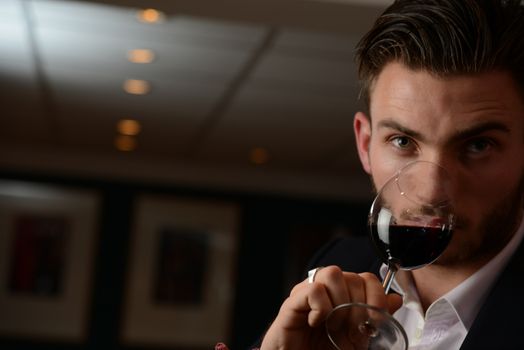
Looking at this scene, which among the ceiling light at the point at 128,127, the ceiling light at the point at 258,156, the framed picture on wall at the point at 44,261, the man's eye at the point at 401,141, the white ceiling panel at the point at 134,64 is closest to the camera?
the man's eye at the point at 401,141

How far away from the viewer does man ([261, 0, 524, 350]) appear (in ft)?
4.76

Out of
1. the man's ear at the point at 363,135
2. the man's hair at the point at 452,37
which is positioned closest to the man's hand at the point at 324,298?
the man's hair at the point at 452,37

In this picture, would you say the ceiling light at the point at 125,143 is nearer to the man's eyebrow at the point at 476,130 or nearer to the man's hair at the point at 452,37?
the man's hair at the point at 452,37

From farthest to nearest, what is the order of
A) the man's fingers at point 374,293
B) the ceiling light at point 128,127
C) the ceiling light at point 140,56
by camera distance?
the ceiling light at point 128,127, the ceiling light at point 140,56, the man's fingers at point 374,293

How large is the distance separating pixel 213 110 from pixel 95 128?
156 cm

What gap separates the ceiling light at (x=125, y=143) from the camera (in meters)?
8.77

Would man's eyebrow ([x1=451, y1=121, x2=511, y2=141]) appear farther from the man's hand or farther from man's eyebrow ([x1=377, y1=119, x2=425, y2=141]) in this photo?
the man's hand

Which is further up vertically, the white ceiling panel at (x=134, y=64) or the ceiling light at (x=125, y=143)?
the ceiling light at (x=125, y=143)

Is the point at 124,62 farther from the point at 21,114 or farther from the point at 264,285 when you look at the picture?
the point at 264,285

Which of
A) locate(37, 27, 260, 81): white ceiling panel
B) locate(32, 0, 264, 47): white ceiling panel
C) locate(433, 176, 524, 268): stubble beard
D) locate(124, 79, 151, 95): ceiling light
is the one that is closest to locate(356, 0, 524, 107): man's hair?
locate(433, 176, 524, 268): stubble beard

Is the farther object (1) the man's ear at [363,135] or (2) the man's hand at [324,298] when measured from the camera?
(1) the man's ear at [363,135]

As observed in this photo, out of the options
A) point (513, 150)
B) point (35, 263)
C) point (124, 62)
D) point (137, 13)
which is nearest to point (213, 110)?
point (124, 62)

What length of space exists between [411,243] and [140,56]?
14.7 feet

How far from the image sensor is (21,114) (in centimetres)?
791
